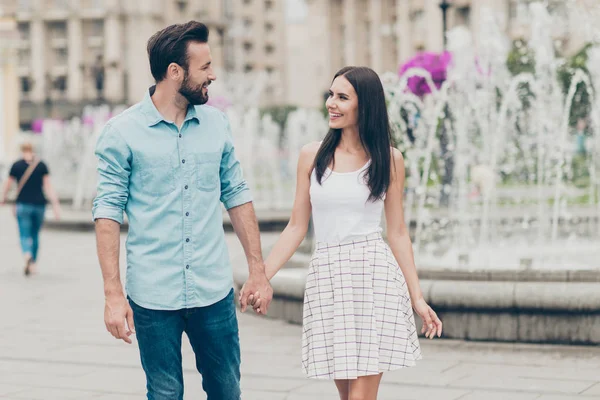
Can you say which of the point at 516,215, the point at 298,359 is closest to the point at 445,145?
the point at 516,215

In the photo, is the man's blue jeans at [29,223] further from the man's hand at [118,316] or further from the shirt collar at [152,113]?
the man's hand at [118,316]

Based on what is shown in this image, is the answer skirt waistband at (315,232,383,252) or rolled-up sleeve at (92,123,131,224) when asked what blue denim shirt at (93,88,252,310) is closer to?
rolled-up sleeve at (92,123,131,224)

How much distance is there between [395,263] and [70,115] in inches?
2908

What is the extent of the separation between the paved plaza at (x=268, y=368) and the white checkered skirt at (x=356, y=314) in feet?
6.23

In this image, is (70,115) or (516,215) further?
(70,115)

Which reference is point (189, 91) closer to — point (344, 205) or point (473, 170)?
point (344, 205)

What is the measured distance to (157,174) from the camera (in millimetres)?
3910

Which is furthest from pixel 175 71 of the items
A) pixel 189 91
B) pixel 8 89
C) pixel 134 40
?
pixel 134 40

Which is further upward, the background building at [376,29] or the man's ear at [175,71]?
the background building at [376,29]

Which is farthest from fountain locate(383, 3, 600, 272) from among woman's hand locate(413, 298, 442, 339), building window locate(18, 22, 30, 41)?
building window locate(18, 22, 30, 41)

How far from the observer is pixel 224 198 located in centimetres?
416

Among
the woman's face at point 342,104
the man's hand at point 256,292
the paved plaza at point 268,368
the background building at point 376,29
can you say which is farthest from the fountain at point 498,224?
the background building at point 376,29

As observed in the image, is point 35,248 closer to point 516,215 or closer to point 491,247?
point 491,247

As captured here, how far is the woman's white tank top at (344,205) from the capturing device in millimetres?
4215
